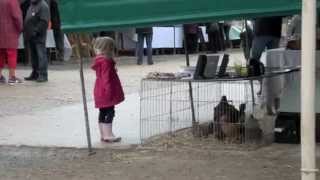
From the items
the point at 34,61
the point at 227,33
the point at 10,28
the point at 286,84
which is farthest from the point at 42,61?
the point at 227,33

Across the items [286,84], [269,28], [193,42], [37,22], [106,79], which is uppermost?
[37,22]

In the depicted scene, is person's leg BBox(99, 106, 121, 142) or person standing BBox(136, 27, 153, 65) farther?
person standing BBox(136, 27, 153, 65)

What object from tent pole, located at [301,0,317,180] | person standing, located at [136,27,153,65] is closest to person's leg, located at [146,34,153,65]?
person standing, located at [136,27,153,65]

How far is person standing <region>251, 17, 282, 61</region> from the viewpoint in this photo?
36.4 ft

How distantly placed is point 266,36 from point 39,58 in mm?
5456

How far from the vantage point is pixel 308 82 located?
4648 mm

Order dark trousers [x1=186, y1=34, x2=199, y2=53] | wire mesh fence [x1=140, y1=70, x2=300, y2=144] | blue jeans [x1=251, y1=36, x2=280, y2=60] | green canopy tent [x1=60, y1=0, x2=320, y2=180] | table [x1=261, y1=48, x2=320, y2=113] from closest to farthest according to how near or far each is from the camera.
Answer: green canopy tent [x1=60, y1=0, x2=320, y2=180] → wire mesh fence [x1=140, y1=70, x2=300, y2=144] → table [x1=261, y1=48, x2=320, y2=113] → blue jeans [x1=251, y1=36, x2=280, y2=60] → dark trousers [x1=186, y1=34, x2=199, y2=53]

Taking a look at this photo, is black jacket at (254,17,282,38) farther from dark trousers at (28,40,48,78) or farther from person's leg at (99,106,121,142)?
dark trousers at (28,40,48,78)

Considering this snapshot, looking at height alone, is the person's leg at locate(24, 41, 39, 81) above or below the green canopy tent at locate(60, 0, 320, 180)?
below

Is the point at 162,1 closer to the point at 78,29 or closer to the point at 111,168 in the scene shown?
the point at 78,29

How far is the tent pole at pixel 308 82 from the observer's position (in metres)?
4.64

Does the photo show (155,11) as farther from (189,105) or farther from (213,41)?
(213,41)

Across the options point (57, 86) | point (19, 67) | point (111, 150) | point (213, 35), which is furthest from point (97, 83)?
point (213, 35)

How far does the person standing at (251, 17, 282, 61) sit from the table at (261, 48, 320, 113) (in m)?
2.25
